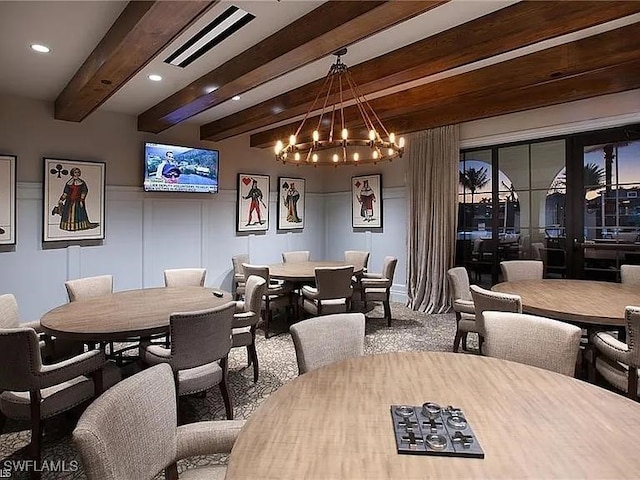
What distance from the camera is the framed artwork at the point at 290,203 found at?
7109 millimetres

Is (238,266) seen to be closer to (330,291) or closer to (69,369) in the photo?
(330,291)

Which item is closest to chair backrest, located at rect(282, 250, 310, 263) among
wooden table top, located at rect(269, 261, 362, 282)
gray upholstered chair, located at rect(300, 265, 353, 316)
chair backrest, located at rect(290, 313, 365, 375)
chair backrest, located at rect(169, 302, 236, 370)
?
wooden table top, located at rect(269, 261, 362, 282)

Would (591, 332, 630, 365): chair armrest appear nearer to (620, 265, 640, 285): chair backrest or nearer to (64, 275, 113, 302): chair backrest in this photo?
(620, 265, 640, 285): chair backrest

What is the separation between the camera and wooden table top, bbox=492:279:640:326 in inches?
106

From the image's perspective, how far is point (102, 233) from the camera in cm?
511

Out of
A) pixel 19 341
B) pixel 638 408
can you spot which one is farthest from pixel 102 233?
pixel 638 408

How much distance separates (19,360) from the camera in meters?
2.05

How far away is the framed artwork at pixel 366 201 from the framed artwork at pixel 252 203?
1.65 m

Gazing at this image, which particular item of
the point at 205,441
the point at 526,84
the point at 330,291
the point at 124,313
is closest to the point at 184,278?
the point at 124,313

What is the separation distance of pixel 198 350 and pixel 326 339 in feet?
2.94

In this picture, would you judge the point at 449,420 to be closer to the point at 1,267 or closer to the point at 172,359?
the point at 172,359

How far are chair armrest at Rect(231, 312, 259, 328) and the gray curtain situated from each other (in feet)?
11.2

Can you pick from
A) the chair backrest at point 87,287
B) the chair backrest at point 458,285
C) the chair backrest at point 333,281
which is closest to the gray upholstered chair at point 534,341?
the chair backrest at point 458,285

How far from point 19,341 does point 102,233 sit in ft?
11.1
